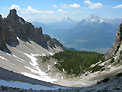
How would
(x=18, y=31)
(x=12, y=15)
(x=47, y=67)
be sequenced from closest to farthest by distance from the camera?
(x=47, y=67) → (x=18, y=31) → (x=12, y=15)

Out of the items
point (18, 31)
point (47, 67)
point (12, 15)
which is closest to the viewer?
point (47, 67)

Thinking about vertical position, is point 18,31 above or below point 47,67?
above

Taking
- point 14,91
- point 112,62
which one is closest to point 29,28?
point 112,62

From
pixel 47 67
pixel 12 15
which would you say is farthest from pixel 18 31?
pixel 47 67

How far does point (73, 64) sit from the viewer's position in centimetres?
11312

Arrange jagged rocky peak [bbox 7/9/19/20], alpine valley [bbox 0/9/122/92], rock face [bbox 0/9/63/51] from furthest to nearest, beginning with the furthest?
jagged rocky peak [bbox 7/9/19/20]
rock face [bbox 0/9/63/51]
alpine valley [bbox 0/9/122/92]

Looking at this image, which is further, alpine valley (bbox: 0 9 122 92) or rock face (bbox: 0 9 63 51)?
rock face (bbox: 0 9 63 51)

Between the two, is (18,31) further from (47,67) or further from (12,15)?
(47,67)

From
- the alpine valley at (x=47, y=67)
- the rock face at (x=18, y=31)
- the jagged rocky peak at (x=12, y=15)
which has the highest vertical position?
the jagged rocky peak at (x=12, y=15)

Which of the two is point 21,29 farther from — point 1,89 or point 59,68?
point 1,89

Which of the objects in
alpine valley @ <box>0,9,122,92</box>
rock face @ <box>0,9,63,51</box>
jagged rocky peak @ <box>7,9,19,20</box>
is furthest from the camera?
jagged rocky peak @ <box>7,9,19,20</box>

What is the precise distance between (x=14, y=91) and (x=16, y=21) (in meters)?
156

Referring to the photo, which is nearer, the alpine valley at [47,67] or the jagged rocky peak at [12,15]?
the alpine valley at [47,67]

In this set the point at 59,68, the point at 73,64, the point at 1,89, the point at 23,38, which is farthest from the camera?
the point at 23,38
